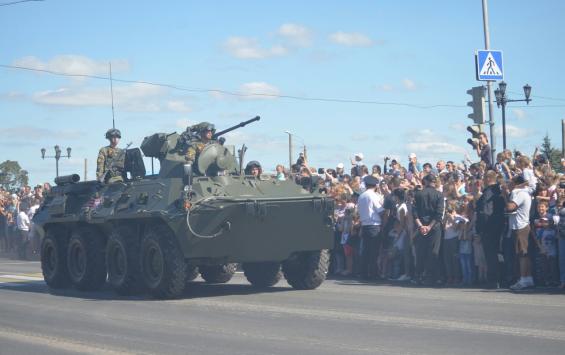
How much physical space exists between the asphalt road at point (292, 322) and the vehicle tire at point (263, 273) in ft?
1.66

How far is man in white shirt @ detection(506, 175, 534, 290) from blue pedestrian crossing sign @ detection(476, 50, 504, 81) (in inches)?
250

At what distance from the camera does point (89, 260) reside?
1856 centimetres

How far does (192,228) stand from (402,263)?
19.7 ft

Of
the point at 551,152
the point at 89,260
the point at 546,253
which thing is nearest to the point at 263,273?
the point at 89,260

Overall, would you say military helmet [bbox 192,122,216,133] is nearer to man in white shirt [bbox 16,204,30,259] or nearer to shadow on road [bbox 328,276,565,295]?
shadow on road [bbox 328,276,565,295]

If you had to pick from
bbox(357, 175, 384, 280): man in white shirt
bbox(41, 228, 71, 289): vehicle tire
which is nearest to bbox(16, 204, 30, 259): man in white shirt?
bbox(41, 228, 71, 289): vehicle tire

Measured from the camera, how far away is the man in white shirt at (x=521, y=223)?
16.7 meters

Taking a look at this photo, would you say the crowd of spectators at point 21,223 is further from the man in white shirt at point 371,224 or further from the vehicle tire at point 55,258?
the man in white shirt at point 371,224

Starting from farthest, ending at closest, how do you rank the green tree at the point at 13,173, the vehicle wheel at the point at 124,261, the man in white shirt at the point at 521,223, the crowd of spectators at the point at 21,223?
the green tree at the point at 13,173 < the crowd of spectators at the point at 21,223 < the vehicle wheel at the point at 124,261 < the man in white shirt at the point at 521,223

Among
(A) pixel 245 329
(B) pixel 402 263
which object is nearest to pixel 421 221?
(B) pixel 402 263

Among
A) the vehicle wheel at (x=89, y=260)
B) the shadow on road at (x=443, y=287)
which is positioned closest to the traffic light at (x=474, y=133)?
the shadow on road at (x=443, y=287)

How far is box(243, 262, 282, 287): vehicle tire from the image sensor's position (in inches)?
720

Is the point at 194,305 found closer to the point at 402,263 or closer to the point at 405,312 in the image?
the point at 405,312

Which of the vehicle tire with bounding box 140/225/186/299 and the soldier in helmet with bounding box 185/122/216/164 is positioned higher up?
the soldier in helmet with bounding box 185/122/216/164
